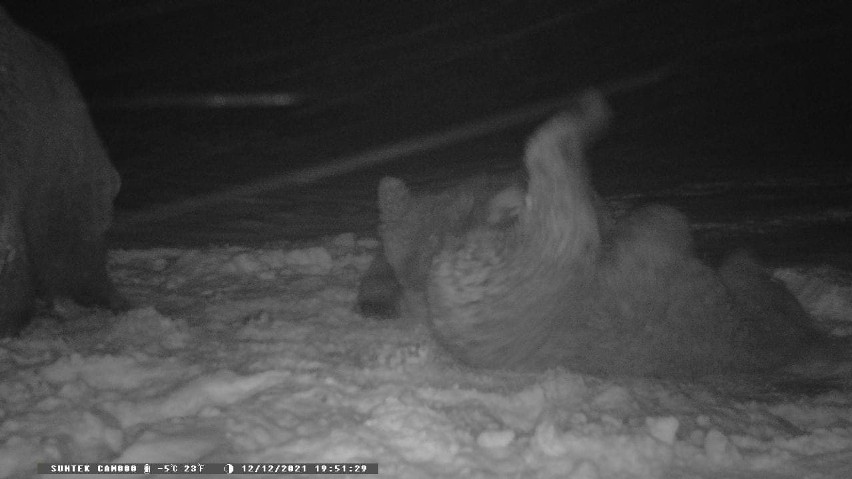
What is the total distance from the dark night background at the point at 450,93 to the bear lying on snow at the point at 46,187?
4.84 feet

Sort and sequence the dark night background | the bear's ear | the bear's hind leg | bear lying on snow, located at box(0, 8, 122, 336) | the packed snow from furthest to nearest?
the dark night background < the bear's ear < the bear's hind leg < bear lying on snow, located at box(0, 8, 122, 336) < the packed snow

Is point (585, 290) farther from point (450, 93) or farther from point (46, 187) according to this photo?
point (450, 93)

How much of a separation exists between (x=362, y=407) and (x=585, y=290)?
3.10 feet

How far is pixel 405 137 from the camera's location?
868 centimetres

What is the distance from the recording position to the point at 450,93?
11.0 metres

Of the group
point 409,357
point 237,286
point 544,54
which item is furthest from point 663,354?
point 544,54


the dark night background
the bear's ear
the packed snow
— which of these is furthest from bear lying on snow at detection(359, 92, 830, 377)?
the dark night background

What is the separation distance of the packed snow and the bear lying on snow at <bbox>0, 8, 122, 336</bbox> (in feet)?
0.50

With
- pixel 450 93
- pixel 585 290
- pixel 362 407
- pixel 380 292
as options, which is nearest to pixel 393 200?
pixel 380 292

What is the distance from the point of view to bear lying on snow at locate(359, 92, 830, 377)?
221 centimetres

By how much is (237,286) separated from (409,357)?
57.8 inches

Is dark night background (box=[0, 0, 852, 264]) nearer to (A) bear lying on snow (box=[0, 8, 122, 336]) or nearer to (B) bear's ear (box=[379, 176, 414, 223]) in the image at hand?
(A) bear lying on snow (box=[0, 8, 122, 336])

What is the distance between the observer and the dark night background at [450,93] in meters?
5.54

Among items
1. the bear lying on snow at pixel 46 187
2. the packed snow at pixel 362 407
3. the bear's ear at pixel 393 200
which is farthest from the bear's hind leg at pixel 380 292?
the bear lying on snow at pixel 46 187
